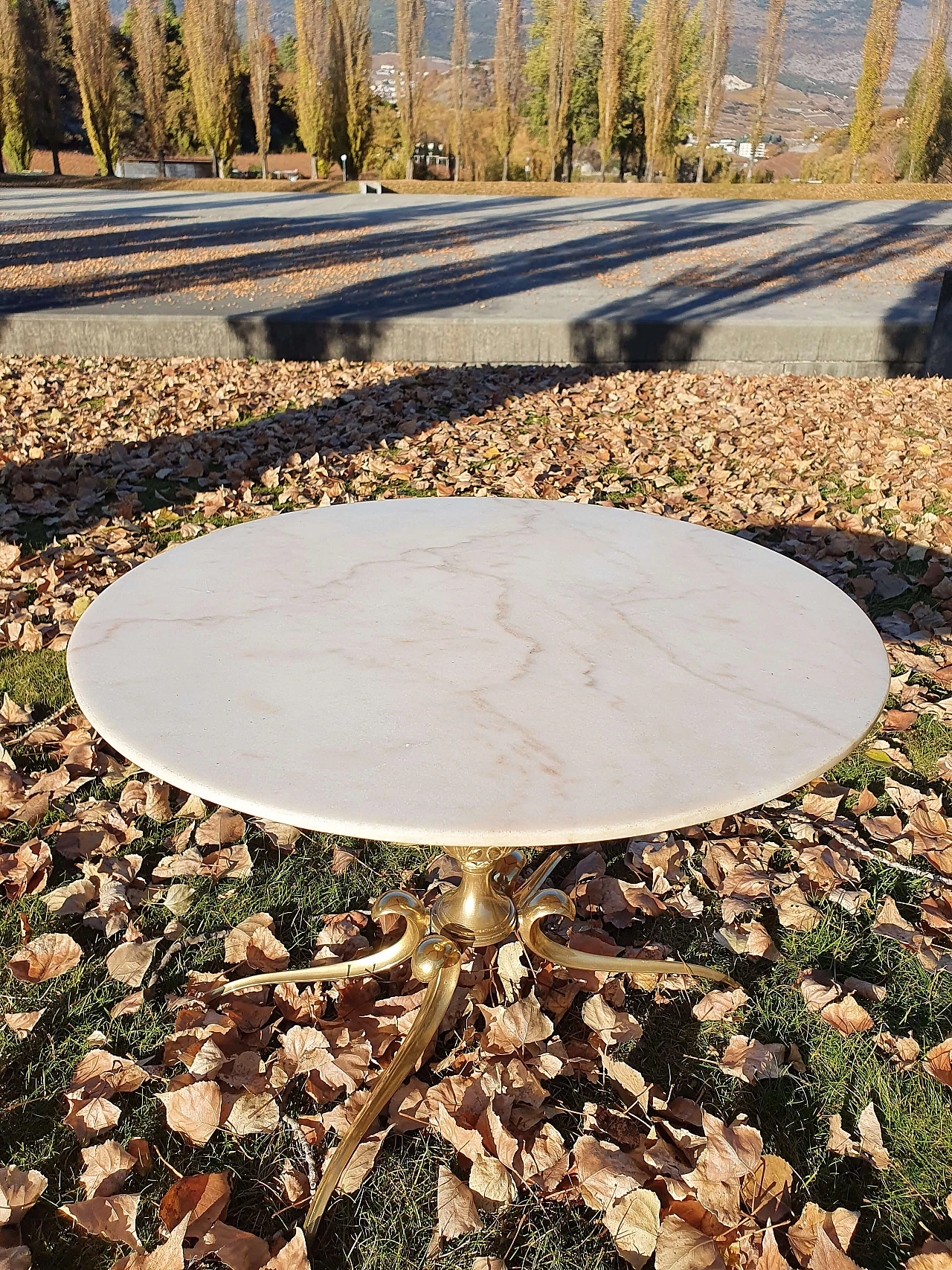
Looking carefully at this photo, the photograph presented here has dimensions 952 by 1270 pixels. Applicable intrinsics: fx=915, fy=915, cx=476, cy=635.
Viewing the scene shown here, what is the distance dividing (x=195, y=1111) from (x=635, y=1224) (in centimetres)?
82

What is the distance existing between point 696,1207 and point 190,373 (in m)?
6.56

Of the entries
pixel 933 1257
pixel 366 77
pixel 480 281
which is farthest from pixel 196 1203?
pixel 366 77

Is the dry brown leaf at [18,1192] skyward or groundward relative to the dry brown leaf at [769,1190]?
groundward

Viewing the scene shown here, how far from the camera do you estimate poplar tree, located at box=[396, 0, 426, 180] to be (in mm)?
29672

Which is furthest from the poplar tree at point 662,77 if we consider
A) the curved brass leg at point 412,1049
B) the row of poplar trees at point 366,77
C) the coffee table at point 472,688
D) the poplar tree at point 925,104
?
the curved brass leg at point 412,1049

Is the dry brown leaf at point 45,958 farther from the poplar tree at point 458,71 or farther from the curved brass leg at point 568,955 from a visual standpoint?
the poplar tree at point 458,71

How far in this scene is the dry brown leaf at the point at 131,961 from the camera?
2.05 metres

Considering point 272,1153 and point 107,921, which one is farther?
point 107,921

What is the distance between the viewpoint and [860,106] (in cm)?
2745

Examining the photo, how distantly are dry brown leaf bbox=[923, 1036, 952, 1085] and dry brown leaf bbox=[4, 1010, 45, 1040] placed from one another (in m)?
1.84

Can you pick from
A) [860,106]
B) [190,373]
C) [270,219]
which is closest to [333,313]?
[190,373]

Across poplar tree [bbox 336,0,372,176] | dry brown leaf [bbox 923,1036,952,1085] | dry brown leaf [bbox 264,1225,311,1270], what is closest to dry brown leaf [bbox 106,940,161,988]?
dry brown leaf [bbox 264,1225,311,1270]

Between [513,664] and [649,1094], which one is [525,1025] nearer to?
[649,1094]

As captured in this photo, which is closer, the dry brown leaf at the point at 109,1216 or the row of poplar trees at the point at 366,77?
the dry brown leaf at the point at 109,1216
